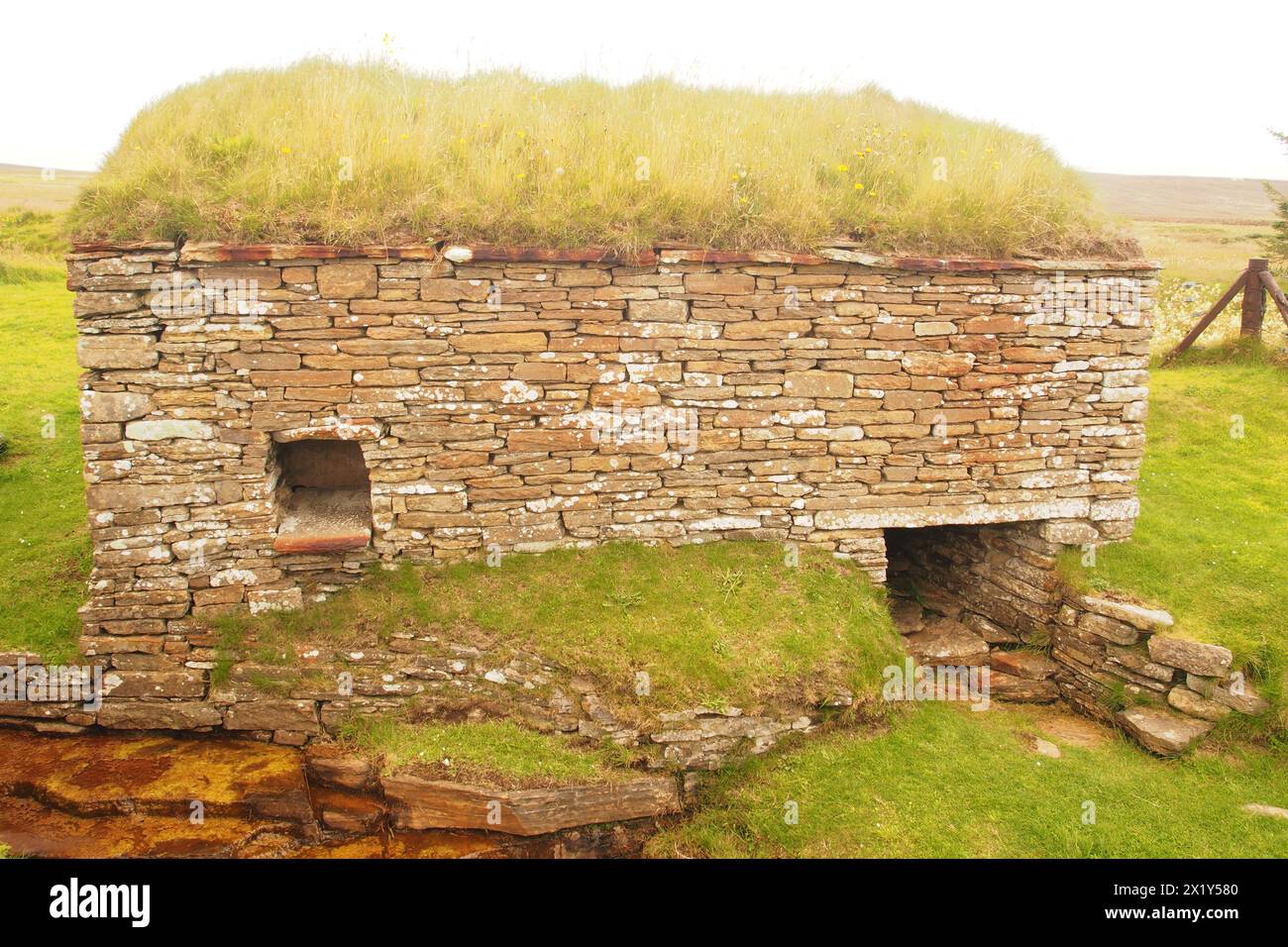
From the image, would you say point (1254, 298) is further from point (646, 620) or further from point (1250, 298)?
point (646, 620)

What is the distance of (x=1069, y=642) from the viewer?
7844 mm

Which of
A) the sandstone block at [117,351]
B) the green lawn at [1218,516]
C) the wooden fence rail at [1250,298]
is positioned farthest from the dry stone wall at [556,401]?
the wooden fence rail at [1250,298]

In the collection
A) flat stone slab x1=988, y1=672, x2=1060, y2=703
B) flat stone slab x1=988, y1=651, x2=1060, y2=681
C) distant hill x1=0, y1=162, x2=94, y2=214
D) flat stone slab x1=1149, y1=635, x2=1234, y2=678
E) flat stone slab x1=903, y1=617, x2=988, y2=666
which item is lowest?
flat stone slab x1=988, y1=672, x2=1060, y2=703

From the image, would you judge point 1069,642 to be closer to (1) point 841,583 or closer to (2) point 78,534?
(1) point 841,583

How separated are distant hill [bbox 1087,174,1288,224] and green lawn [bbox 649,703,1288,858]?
2022cm

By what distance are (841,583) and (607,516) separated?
2358 mm

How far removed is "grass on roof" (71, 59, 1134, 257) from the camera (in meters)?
6.76

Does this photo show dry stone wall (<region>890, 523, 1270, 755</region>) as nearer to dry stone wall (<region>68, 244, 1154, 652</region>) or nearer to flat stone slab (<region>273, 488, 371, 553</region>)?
dry stone wall (<region>68, 244, 1154, 652</region>)

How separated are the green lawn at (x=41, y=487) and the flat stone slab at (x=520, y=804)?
3.62 meters

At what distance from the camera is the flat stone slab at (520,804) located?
5.94 m

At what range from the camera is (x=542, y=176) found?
7.25 metres

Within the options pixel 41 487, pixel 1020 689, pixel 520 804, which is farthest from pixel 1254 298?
pixel 41 487

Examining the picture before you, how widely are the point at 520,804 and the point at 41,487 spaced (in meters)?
7.53

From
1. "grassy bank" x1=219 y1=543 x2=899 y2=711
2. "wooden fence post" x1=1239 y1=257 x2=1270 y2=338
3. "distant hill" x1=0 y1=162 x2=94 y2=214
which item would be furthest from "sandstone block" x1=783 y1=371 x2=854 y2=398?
"distant hill" x1=0 y1=162 x2=94 y2=214
